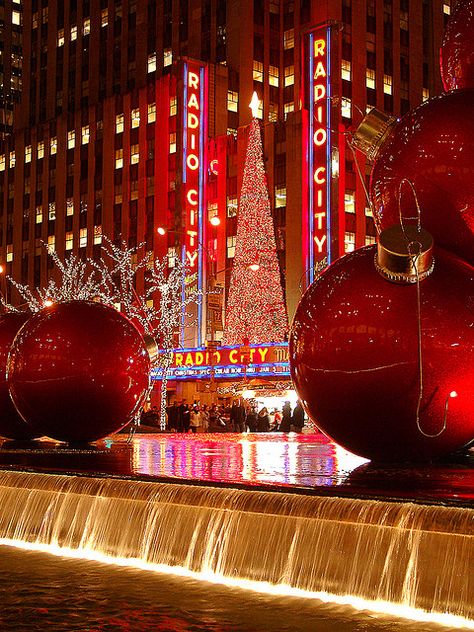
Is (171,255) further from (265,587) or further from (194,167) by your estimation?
(265,587)

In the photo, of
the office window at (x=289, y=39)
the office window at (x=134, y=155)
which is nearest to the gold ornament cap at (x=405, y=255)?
the office window at (x=134, y=155)

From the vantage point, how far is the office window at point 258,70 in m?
62.2

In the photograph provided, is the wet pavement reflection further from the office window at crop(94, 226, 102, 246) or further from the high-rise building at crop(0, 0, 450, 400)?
the office window at crop(94, 226, 102, 246)

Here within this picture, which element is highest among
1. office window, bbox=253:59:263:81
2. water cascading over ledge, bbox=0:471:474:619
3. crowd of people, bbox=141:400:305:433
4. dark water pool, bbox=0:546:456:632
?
office window, bbox=253:59:263:81

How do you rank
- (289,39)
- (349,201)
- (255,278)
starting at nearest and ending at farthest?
(255,278) < (349,201) < (289,39)

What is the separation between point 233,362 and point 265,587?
40481mm

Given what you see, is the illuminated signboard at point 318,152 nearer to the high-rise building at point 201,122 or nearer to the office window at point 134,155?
the high-rise building at point 201,122

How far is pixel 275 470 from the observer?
871 cm

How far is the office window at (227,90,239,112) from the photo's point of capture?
61250 millimetres

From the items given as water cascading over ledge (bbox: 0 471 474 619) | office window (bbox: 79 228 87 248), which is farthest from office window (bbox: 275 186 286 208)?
water cascading over ledge (bbox: 0 471 474 619)

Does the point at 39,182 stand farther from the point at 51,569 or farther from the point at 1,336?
the point at 51,569

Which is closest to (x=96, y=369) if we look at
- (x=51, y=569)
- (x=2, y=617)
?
(x=51, y=569)

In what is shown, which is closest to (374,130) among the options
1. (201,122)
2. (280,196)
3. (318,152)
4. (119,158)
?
(318,152)

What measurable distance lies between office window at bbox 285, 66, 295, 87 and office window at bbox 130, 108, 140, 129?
9.91m
